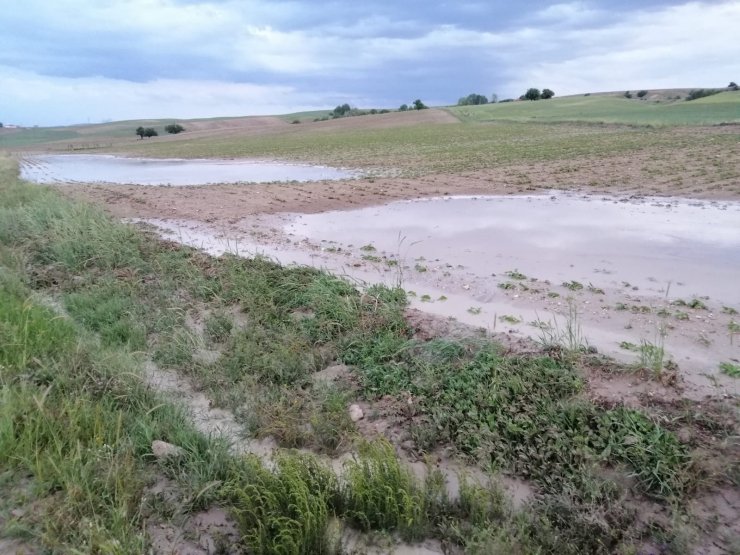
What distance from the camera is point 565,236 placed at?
975cm

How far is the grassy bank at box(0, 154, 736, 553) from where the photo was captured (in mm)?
3182

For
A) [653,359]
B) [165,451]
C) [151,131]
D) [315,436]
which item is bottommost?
[315,436]

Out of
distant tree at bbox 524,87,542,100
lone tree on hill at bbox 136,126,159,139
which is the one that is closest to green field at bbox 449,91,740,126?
distant tree at bbox 524,87,542,100

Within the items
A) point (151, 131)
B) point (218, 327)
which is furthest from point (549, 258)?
point (151, 131)

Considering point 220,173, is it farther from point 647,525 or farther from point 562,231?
point 647,525

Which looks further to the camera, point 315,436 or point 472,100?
A: point 472,100

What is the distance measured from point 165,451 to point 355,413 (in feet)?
5.16

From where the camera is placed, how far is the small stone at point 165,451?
384cm

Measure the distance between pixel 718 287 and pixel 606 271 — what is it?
1.40 metres

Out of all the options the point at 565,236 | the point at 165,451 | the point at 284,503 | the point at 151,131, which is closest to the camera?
the point at 284,503

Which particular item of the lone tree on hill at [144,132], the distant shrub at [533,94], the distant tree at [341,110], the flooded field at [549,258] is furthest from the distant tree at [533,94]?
the flooded field at [549,258]

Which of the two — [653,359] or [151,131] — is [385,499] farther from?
[151,131]

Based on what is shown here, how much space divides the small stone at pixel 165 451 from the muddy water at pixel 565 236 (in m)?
→ 5.22

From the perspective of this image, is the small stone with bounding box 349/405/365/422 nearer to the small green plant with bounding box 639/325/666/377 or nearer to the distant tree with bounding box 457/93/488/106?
the small green plant with bounding box 639/325/666/377
